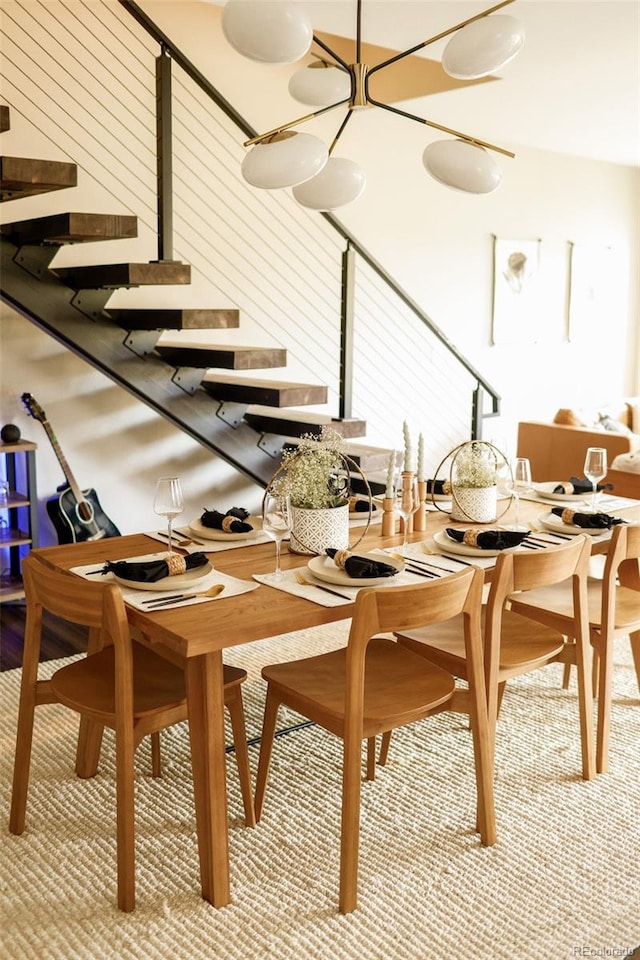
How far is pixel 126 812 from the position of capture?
85.7 inches

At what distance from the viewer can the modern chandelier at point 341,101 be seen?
7.41ft

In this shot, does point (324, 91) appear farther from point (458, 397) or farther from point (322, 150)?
point (458, 397)

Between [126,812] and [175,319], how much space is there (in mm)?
2256

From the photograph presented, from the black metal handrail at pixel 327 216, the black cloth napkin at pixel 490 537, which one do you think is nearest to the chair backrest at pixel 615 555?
the black cloth napkin at pixel 490 537

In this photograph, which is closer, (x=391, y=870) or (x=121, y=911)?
(x=121, y=911)

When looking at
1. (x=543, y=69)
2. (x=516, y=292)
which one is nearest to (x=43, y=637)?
(x=543, y=69)

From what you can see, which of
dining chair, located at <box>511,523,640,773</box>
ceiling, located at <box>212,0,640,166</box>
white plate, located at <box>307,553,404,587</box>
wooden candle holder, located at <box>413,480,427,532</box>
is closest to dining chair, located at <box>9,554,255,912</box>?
white plate, located at <box>307,553,404,587</box>

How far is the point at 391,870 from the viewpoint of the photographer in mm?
2410

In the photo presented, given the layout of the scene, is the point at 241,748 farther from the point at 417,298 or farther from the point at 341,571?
the point at 417,298

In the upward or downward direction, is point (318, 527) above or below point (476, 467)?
below

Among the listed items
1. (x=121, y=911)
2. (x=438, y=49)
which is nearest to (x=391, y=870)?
(x=121, y=911)

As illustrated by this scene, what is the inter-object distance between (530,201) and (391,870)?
6.70m

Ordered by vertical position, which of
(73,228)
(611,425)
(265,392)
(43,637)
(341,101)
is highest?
(341,101)

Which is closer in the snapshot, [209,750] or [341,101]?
[209,750]
